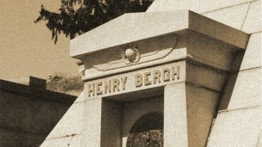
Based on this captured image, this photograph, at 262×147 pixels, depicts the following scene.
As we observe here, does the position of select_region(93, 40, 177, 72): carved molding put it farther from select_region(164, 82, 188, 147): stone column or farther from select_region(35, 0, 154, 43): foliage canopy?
select_region(35, 0, 154, 43): foliage canopy

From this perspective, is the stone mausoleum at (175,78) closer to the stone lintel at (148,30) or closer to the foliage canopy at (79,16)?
the stone lintel at (148,30)

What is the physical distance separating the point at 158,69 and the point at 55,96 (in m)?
7.22

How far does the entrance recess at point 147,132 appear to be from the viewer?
25.1 ft

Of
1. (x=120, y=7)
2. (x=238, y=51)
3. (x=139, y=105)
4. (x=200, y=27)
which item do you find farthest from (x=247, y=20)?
(x=120, y=7)

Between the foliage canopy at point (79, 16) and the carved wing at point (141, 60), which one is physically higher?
the foliage canopy at point (79, 16)

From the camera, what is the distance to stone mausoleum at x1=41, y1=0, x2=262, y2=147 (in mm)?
7234

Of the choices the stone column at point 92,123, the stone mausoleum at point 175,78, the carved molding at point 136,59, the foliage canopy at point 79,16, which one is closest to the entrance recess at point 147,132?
the stone mausoleum at point 175,78

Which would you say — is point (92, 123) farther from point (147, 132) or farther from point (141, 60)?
point (141, 60)

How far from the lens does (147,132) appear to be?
25.4ft

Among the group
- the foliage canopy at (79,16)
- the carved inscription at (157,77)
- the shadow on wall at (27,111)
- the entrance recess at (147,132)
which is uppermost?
the foliage canopy at (79,16)

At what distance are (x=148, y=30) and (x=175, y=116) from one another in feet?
2.95

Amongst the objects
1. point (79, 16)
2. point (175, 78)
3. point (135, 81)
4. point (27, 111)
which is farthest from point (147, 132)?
point (79, 16)

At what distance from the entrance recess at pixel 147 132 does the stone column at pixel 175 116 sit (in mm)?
369

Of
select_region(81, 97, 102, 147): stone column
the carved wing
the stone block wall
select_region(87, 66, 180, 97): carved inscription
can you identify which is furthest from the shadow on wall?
the stone block wall
